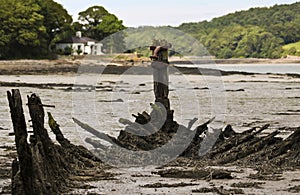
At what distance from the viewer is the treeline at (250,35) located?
148250 mm

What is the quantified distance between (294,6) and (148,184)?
623ft

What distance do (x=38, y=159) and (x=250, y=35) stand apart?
144645 millimetres

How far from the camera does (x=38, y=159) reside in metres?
8.44

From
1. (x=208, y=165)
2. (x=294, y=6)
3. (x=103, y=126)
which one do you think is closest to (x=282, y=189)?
(x=208, y=165)

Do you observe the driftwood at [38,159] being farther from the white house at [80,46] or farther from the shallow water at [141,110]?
the white house at [80,46]

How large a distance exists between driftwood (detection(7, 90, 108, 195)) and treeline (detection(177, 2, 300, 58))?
131 m

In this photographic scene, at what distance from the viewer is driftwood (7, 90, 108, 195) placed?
8.03 meters

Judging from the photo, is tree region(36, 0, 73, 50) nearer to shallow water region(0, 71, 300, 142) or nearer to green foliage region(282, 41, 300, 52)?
shallow water region(0, 71, 300, 142)

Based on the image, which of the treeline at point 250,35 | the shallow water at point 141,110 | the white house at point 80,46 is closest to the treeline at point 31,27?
the white house at point 80,46

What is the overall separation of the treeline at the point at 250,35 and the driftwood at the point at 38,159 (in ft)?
429

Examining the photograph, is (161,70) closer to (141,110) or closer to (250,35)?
(141,110)

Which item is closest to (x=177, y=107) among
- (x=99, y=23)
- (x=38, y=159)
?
(x=38, y=159)

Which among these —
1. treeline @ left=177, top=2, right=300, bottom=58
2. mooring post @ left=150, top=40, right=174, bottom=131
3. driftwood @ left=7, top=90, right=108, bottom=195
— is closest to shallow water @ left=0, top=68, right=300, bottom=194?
driftwood @ left=7, top=90, right=108, bottom=195

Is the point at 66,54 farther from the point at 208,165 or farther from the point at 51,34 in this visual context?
the point at 208,165
